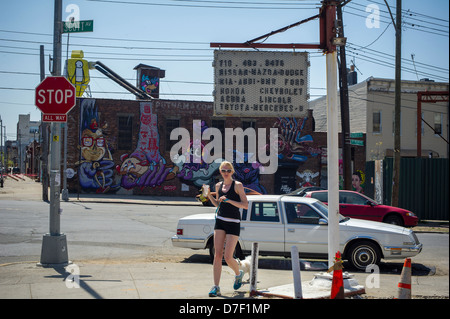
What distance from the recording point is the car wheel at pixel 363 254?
9688mm

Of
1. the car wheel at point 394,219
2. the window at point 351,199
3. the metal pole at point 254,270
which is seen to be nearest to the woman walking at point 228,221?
the metal pole at point 254,270

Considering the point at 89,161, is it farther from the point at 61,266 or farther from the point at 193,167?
the point at 61,266

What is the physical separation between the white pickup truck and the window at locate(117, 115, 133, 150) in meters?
26.6

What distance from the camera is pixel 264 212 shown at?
10.1 m

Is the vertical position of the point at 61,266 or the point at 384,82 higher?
the point at 384,82

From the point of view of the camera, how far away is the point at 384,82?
3559cm

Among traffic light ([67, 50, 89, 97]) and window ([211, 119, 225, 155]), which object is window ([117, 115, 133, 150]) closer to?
traffic light ([67, 50, 89, 97])

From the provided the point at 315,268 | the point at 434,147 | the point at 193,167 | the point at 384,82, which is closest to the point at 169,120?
the point at 193,167

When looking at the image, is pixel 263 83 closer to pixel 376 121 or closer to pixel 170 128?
pixel 170 128

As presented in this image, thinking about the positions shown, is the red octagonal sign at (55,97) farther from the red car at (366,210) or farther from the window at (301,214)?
the red car at (366,210)

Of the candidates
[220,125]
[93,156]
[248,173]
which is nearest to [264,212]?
[248,173]

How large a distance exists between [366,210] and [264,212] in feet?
23.2

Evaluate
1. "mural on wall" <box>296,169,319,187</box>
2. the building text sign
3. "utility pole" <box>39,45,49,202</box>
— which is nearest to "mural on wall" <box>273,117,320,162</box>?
"mural on wall" <box>296,169,319,187</box>
